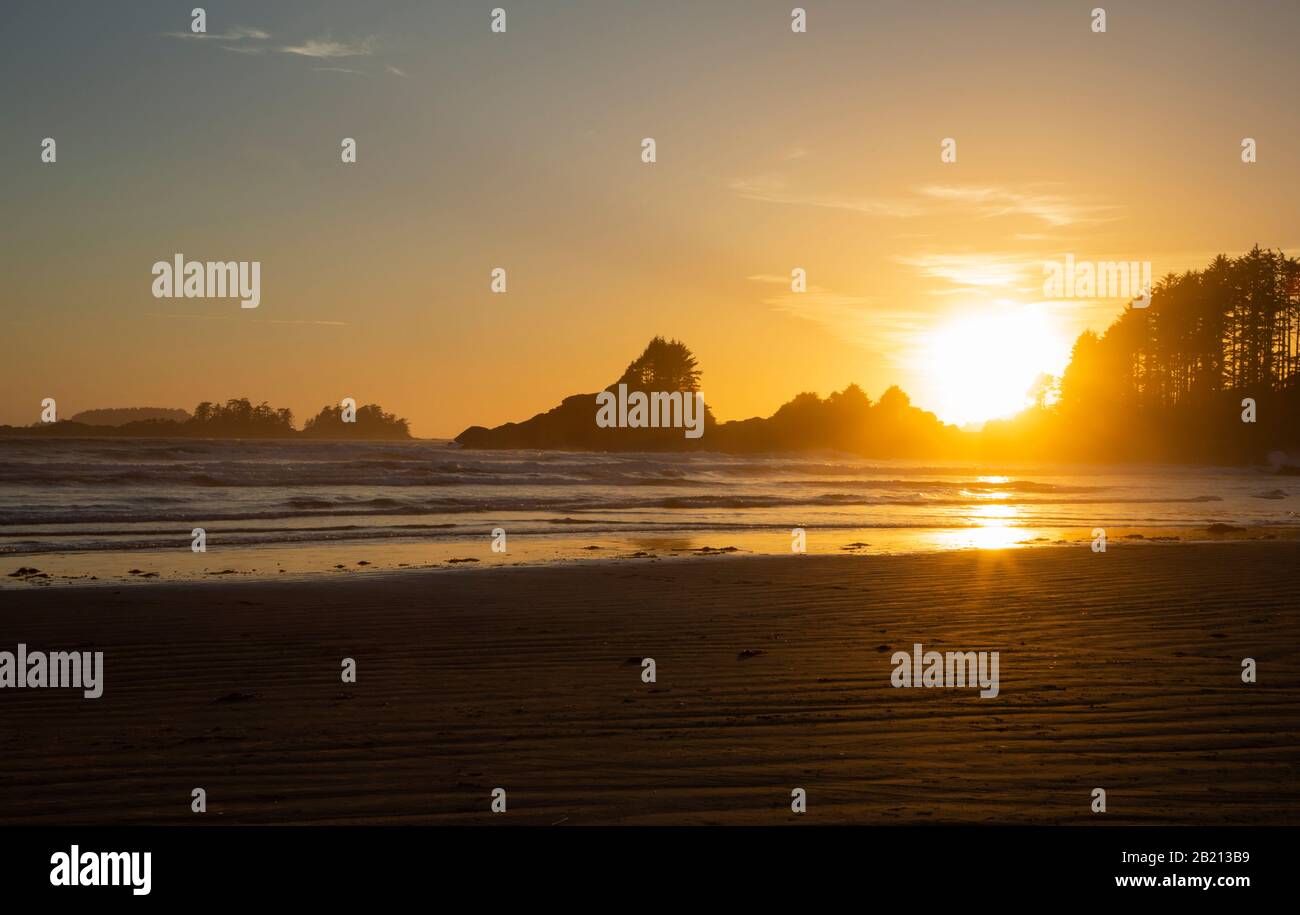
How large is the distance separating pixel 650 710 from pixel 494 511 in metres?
21.5

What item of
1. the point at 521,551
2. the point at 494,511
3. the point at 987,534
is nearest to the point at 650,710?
the point at 521,551

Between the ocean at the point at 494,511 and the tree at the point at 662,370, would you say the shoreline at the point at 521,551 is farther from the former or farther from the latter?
the tree at the point at 662,370

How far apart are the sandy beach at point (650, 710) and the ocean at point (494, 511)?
5.44 m

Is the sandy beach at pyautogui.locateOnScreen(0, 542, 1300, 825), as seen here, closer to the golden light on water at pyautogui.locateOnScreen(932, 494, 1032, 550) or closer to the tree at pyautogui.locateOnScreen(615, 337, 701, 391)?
the golden light on water at pyautogui.locateOnScreen(932, 494, 1032, 550)

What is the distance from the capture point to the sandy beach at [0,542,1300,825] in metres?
5.27

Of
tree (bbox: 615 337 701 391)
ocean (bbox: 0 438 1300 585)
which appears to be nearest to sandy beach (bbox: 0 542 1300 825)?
ocean (bbox: 0 438 1300 585)

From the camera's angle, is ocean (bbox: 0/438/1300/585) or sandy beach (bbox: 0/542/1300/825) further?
ocean (bbox: 0/438/1300/585)

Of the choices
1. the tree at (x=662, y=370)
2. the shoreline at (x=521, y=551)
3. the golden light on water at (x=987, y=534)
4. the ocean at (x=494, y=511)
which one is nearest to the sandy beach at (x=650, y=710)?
the shoreline at (x=521, y=551)

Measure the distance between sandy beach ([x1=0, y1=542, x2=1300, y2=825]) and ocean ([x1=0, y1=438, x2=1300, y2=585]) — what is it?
17.9 ft

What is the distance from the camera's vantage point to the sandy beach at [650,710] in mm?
5270

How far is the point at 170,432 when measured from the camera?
91.2m
